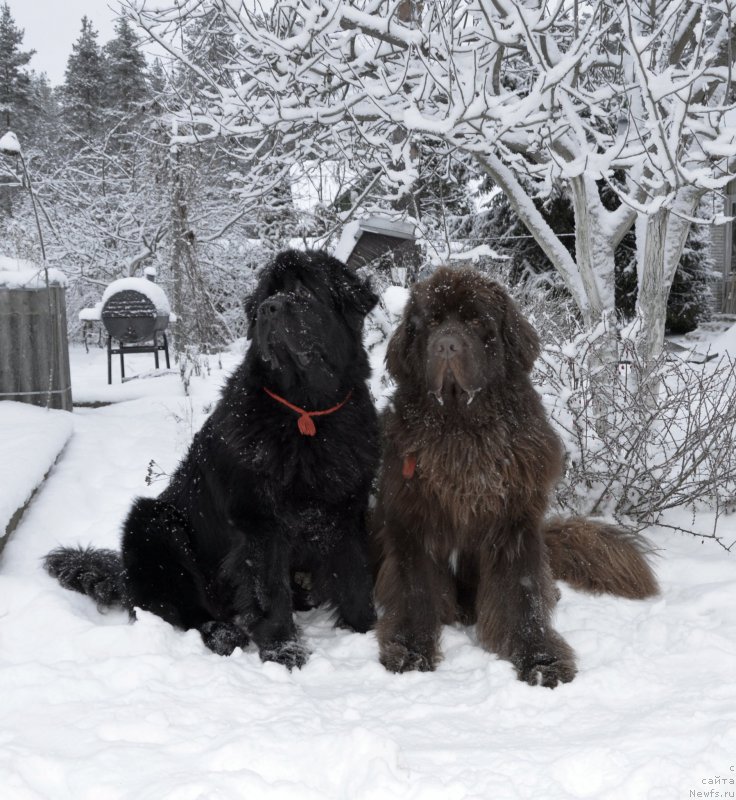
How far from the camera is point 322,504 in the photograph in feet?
9.70

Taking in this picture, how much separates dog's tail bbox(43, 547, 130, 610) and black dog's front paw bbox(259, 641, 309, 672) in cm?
73

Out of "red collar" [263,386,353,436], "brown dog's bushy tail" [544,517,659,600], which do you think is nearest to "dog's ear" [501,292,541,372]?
"red collar" [263,386,353,436]

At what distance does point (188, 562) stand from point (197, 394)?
172 inches

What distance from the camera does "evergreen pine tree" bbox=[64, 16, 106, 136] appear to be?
28359mm

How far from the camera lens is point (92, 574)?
3.25m

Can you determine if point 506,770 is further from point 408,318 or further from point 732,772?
point 408,318

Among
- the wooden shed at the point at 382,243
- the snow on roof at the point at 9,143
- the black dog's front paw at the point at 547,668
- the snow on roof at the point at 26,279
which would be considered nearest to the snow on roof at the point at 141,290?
the snow on roof at the point at 26,279

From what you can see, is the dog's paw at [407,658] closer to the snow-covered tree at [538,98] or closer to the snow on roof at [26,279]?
the snow-covered tree at [538,98]

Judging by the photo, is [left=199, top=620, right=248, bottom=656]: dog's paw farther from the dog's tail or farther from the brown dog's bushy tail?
the brown dog's bushy tail

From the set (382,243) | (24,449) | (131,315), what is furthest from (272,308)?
(131,315)

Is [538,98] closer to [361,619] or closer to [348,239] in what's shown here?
[348,239]

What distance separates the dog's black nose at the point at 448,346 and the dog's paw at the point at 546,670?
3.98 feet

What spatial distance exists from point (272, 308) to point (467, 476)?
1045mm

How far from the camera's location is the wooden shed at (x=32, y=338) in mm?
6016
